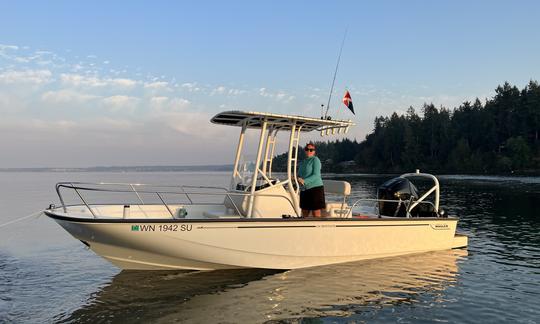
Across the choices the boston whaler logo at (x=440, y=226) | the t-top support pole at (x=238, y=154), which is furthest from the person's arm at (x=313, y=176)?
the boston whaler logo at (x=440, y=226)

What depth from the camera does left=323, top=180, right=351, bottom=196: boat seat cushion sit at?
985 cm

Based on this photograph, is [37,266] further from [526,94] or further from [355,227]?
[526,94]

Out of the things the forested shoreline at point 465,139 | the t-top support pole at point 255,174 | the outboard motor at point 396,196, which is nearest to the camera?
the t-top support pole at point 255,174

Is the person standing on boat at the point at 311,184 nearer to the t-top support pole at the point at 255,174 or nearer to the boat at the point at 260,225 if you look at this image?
the boat at the point at 260,225

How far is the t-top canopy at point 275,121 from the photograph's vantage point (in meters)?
9.00

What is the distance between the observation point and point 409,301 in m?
7.27

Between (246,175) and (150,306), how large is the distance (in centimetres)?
362

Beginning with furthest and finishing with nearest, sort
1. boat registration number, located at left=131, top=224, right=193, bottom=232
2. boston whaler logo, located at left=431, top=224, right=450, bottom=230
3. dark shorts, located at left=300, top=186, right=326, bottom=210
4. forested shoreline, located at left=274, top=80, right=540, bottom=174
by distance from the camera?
forested shoreline, located at left=274, top=80, right=540, bottom=174
boston whaler logo, located at left=431, top=224, right=450, bottom=230
dark shorts, located at left=300, top=186, right=326, bottom=210
boat registration number, located at left=131, top=224, right=193, bottom=232

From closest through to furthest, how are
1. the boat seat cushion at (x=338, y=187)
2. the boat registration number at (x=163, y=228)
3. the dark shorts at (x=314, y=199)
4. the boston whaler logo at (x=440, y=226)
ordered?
the boat registration number at (x=163, y=228), the dark shorts at (x=314, y=199), the boat seat cushion at (x=338, y=187), the boston whaler logo at (x=440, y=226)

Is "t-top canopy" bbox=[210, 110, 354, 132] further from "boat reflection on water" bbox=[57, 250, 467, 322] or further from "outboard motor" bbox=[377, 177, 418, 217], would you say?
"boat reflection on water" bbox=[57, 250, 467, 322]

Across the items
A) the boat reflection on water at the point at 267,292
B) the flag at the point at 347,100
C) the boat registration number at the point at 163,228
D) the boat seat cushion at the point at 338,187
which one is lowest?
the boat reflection on water at the point at 267,292

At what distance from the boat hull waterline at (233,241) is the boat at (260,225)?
0.06 feet

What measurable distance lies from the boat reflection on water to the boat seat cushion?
1.64 metres

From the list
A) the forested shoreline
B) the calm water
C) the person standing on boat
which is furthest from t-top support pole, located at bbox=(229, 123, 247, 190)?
the forested shoreline
